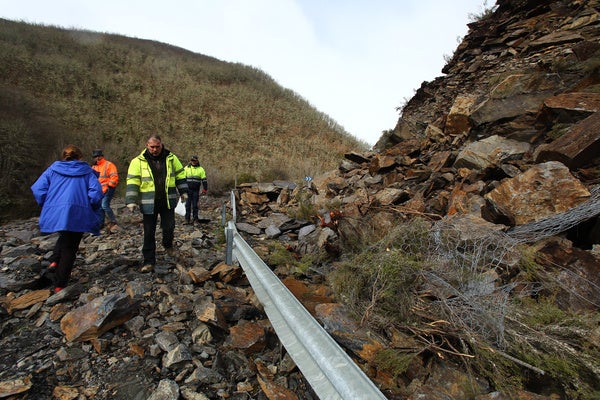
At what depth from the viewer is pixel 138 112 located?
2270 centimetres

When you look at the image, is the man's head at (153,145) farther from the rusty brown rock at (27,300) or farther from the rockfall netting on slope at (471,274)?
the rockfall netting on slope at (471,274)

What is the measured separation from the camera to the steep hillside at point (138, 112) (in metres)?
14.3

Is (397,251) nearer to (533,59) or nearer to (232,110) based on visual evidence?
(533,59)

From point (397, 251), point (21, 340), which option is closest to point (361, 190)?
point (397, 251)

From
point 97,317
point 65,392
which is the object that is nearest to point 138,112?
point 97,317

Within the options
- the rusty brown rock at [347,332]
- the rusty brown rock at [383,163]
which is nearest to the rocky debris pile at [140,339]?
the rusty brown rock at [347,332]

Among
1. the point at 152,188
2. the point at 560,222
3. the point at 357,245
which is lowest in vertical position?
the point at 357,245

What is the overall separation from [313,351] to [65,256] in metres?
3.28

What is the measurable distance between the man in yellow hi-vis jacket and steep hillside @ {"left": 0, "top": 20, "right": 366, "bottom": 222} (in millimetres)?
9939

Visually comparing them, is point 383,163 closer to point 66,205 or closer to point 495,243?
point 495,243

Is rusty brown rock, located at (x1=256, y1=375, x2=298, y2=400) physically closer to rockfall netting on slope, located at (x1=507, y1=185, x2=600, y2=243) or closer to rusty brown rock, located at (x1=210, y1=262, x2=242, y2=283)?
rusty brown rock, located at (x1=210, y1=262, x2=242, y2=283)

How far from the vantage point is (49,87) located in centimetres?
2072

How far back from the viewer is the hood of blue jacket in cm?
341

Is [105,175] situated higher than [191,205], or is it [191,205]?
[105,175]
